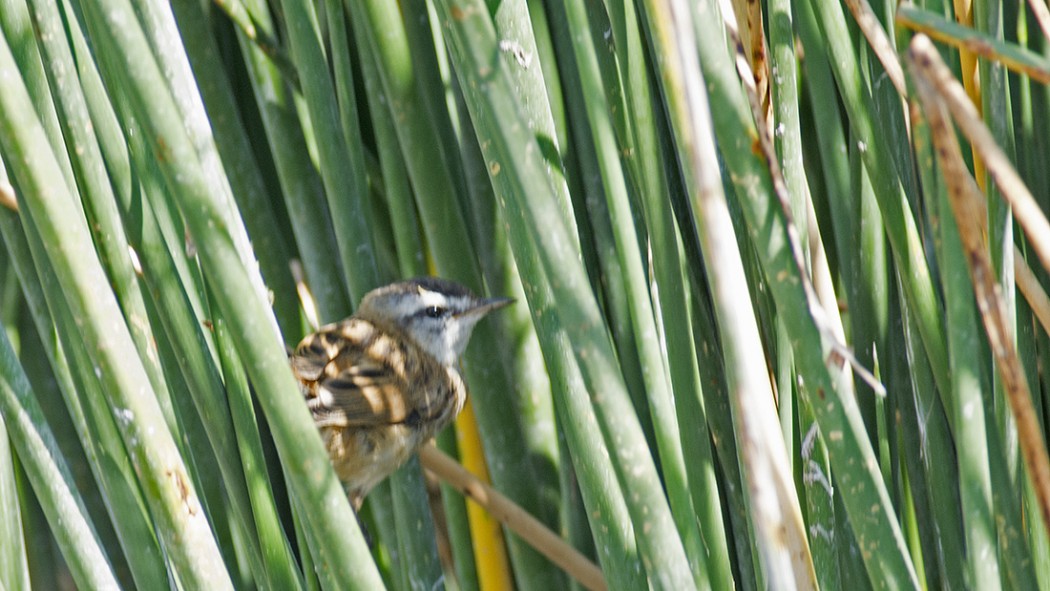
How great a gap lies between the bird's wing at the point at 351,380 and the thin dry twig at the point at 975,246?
101 cm

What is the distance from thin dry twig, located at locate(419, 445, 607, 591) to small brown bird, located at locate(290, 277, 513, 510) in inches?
3.2

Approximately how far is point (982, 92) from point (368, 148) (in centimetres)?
79

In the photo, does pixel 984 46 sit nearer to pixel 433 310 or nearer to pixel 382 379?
pixel 433 310

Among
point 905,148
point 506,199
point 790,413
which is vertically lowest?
point 790,413

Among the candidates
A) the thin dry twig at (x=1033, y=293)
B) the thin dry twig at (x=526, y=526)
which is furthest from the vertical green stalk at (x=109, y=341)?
the thin dry twig at (x=1033, y=293)

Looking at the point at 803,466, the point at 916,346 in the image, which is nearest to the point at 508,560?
the point at 803,466

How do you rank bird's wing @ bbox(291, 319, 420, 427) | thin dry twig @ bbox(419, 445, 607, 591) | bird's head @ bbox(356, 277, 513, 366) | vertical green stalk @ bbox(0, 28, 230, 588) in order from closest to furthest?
1. vertical green stalk @ bbox(0, 28, 230, 588)
2. thin dry twig @ bbox(419, 445, 607, 591)
3. bird's head @ bbox(356, 277, 513, 366)
4. bird's wing @ bbox(291, 319, 420, 427)

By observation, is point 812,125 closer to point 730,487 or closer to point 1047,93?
point 1047,93

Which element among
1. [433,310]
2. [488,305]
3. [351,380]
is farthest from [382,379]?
[488,305]

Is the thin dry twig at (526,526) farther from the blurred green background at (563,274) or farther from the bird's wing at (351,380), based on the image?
the bird's wing at (351,380)

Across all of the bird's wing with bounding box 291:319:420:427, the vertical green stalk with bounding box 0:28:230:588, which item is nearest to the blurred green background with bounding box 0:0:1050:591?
the vertical green stalk with bounding box 0:28:230:588

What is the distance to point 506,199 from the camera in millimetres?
856

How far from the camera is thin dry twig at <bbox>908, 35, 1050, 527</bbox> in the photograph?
671 millimetres

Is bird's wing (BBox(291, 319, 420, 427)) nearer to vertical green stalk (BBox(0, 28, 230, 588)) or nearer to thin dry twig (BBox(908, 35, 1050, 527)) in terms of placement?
vertical green stalk (BBox(0, 28, 230, 588))
